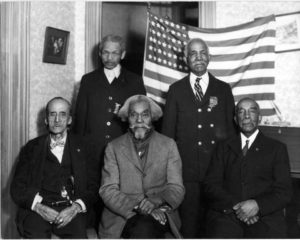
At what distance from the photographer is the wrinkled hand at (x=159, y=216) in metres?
2.79

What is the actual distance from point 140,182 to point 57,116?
A: 0.85 meters

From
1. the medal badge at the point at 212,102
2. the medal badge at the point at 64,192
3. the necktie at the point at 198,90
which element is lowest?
the medal badge at the point at 64,192

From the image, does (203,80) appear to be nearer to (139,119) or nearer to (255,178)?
(139,119)

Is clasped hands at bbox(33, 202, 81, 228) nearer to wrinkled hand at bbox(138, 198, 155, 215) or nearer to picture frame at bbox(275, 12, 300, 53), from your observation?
wrinkled hand at bbox(138, 198, 155, 215)

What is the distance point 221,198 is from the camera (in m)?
2.92

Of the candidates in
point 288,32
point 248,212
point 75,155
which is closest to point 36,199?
point 75,155

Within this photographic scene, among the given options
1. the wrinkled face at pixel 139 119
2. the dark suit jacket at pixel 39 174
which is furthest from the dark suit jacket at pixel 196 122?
the dark suit jacket at pixel 39 174

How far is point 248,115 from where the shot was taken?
304cm

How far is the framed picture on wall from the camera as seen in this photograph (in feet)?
13.9

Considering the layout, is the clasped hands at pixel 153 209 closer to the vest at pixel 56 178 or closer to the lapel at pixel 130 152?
the lapel at pixel 130 152

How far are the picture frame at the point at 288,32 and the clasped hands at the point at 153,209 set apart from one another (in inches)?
96.3

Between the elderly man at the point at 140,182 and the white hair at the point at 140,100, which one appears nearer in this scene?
the elderly man at the point at 140,182

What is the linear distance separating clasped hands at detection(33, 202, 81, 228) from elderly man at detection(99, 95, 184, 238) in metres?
0.27

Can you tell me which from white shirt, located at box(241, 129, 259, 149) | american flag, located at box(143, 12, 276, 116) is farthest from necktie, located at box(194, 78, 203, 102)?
american flag, located at box(143, 12, 276, 116)
